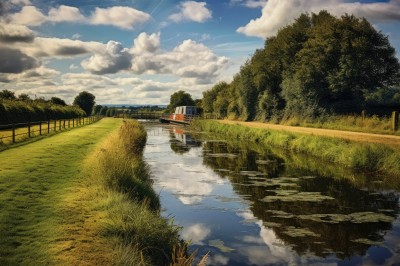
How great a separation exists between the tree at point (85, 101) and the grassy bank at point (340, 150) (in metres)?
91.8

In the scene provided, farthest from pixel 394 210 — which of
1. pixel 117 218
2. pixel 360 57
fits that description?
pixel 360 57

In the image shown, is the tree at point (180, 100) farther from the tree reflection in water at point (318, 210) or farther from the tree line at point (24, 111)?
the tree reflection in water at point (318, 210)

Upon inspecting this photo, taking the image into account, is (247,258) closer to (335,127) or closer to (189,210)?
(189,210)

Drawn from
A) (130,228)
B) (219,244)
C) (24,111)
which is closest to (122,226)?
(130,228)

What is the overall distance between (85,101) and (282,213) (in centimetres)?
11251

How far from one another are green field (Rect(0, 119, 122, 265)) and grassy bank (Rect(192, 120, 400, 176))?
12528 mm

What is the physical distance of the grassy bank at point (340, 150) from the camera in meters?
16.8

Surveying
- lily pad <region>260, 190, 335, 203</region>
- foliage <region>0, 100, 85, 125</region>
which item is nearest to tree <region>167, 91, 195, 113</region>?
foliage <region>0, 100, 85, 125</region>

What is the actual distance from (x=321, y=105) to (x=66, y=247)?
32457 millimetres

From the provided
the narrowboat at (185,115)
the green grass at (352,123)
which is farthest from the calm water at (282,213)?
the narrowboat at (185,115)

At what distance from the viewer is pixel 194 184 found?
15.5 metres

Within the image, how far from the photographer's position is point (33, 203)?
29.0 ft

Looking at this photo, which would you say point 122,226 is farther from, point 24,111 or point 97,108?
point 97,108

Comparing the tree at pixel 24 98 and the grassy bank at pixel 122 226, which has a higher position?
the tree at pixel 24 98
